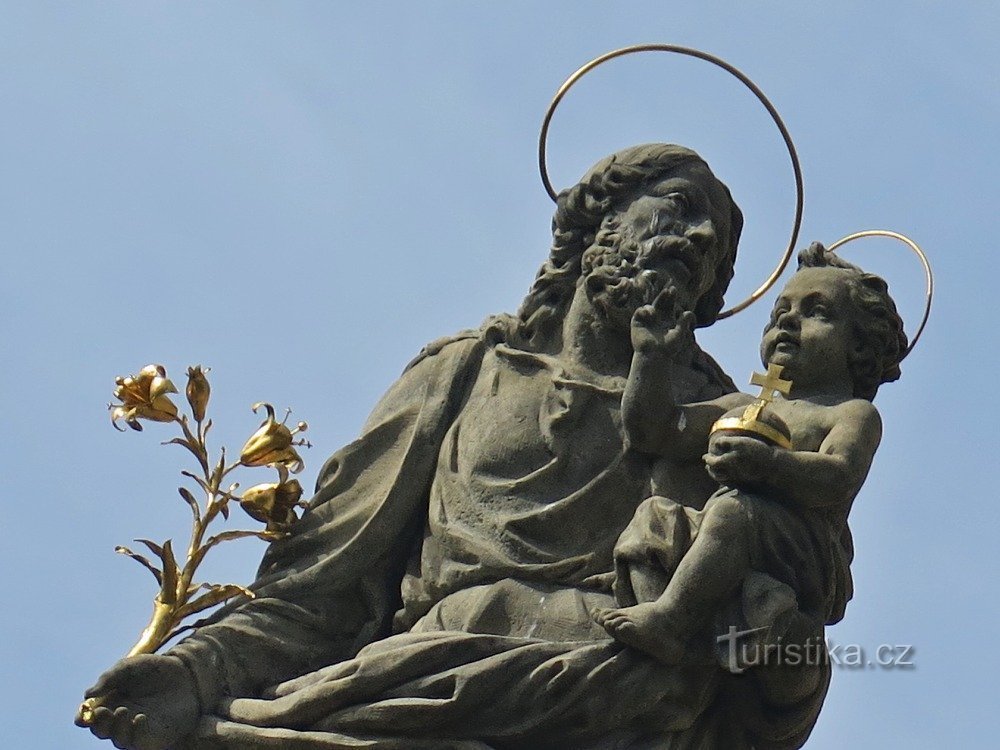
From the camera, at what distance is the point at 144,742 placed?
12.2 meters

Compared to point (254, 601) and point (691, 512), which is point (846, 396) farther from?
point (254, 601)

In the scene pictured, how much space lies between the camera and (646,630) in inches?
469

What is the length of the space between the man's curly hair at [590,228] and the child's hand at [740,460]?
1.13 meters

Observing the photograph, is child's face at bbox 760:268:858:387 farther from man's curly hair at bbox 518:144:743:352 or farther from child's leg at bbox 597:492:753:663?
child's leg at bbox 597:492:753:663

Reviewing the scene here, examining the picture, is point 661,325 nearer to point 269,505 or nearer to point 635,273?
point 635,273

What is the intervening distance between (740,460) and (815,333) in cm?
76

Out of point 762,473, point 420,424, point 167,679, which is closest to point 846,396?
point 762,473

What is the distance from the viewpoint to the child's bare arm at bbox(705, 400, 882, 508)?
476 inches

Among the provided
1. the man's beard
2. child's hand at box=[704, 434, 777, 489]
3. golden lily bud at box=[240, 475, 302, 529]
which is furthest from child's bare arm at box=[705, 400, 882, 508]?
golden lily bud at box=[240, 475, 302, 529]

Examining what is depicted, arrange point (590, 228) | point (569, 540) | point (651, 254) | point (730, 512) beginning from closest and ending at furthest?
point (730, 512), point (569, 540), point (651, 254), point (590, 228)

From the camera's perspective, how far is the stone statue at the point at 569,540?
11.9m

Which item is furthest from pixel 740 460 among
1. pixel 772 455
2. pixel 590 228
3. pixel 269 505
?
pixel 269 505

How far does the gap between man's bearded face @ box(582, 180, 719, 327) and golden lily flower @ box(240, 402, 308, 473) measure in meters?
1.15

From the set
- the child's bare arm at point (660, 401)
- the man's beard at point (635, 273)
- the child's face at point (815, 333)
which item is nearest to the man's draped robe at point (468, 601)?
the child's bare arm at point (660, 401)
